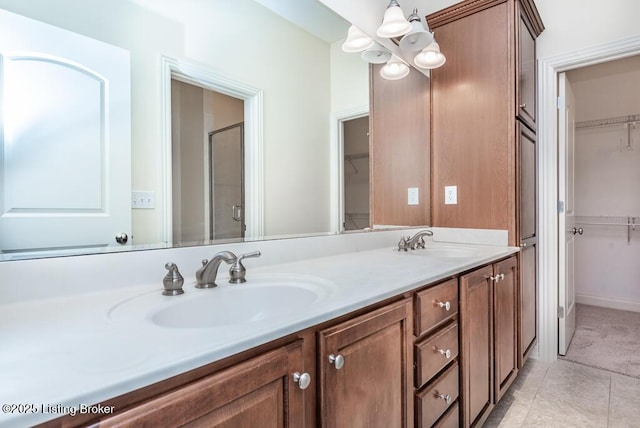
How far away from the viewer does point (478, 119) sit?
6.65 feet

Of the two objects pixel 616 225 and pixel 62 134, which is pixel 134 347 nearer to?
pixel 62 134

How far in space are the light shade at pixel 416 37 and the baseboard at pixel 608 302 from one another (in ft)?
10.1

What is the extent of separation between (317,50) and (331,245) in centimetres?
86

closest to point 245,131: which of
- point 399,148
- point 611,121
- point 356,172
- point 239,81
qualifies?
point 239,81

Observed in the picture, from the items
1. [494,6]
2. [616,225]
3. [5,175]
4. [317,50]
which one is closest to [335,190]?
[317,50]

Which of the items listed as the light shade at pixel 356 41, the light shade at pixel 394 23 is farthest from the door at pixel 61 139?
the light shade at pixel 394 23

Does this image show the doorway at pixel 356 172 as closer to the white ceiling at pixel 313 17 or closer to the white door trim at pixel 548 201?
the white ceiling at pixel 313 17

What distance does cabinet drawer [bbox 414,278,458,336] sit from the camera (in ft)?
3.52

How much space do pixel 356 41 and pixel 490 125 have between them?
0.89 meters

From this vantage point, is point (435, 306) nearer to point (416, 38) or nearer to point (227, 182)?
point (227, 182)

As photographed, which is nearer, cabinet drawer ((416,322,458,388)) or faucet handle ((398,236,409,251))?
cabinet drawer ((416,322,458,388))

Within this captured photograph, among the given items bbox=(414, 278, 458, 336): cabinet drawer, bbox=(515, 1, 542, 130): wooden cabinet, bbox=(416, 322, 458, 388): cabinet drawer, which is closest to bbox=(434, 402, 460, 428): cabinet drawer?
bbox=(416, 322, 458, 388): cabinet drawer

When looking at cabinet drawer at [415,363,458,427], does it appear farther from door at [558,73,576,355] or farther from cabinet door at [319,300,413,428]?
door at [558,73,576,355]

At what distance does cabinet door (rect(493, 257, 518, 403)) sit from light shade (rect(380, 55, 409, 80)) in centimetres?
118
